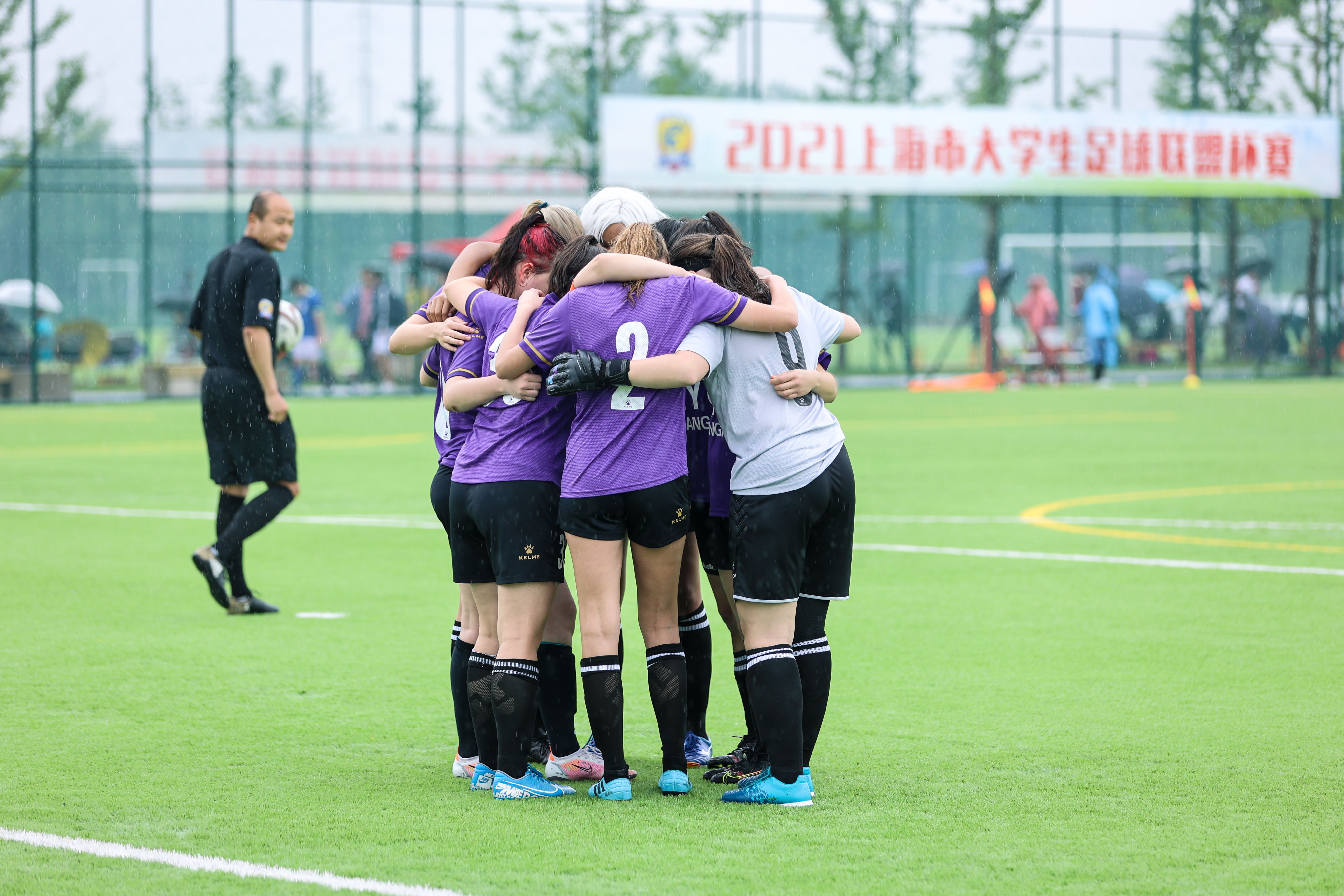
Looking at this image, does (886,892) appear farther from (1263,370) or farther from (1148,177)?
(1263,370)

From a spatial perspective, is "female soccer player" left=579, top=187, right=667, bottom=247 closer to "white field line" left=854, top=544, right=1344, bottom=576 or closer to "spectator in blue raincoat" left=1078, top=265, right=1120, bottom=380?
"white field line" left=854, top=544, right=1344, bottom=576

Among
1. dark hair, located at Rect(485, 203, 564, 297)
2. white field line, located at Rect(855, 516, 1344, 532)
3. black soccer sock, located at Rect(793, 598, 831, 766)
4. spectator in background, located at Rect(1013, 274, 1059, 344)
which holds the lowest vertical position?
white field line, located at Rect(855, 516, 1344, 532)

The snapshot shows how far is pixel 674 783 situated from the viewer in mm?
4398

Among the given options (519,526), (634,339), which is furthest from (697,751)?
(634,339)

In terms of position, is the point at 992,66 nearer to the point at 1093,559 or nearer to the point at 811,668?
the point at 1093,559

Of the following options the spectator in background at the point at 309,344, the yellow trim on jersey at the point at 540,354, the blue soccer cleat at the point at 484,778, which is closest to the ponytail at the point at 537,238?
the yellow trim on jersey at the point at 540,354

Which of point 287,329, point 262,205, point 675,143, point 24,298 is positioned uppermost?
point 675,143

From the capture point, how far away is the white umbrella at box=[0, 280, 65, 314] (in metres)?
28.3

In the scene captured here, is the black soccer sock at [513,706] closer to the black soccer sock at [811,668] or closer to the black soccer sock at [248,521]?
the black soccer sock at [811,668]

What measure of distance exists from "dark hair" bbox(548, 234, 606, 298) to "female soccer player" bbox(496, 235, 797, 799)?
12cm

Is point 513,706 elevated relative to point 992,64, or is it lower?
lower

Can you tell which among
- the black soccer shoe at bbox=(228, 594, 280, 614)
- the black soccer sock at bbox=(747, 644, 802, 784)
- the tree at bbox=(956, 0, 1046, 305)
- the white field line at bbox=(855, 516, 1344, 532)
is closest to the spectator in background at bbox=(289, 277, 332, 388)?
the tree at bbox=(956, 0, 1046, 305)

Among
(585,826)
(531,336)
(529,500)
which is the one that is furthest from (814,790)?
(531,336)

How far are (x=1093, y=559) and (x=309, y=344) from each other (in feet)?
67.1
